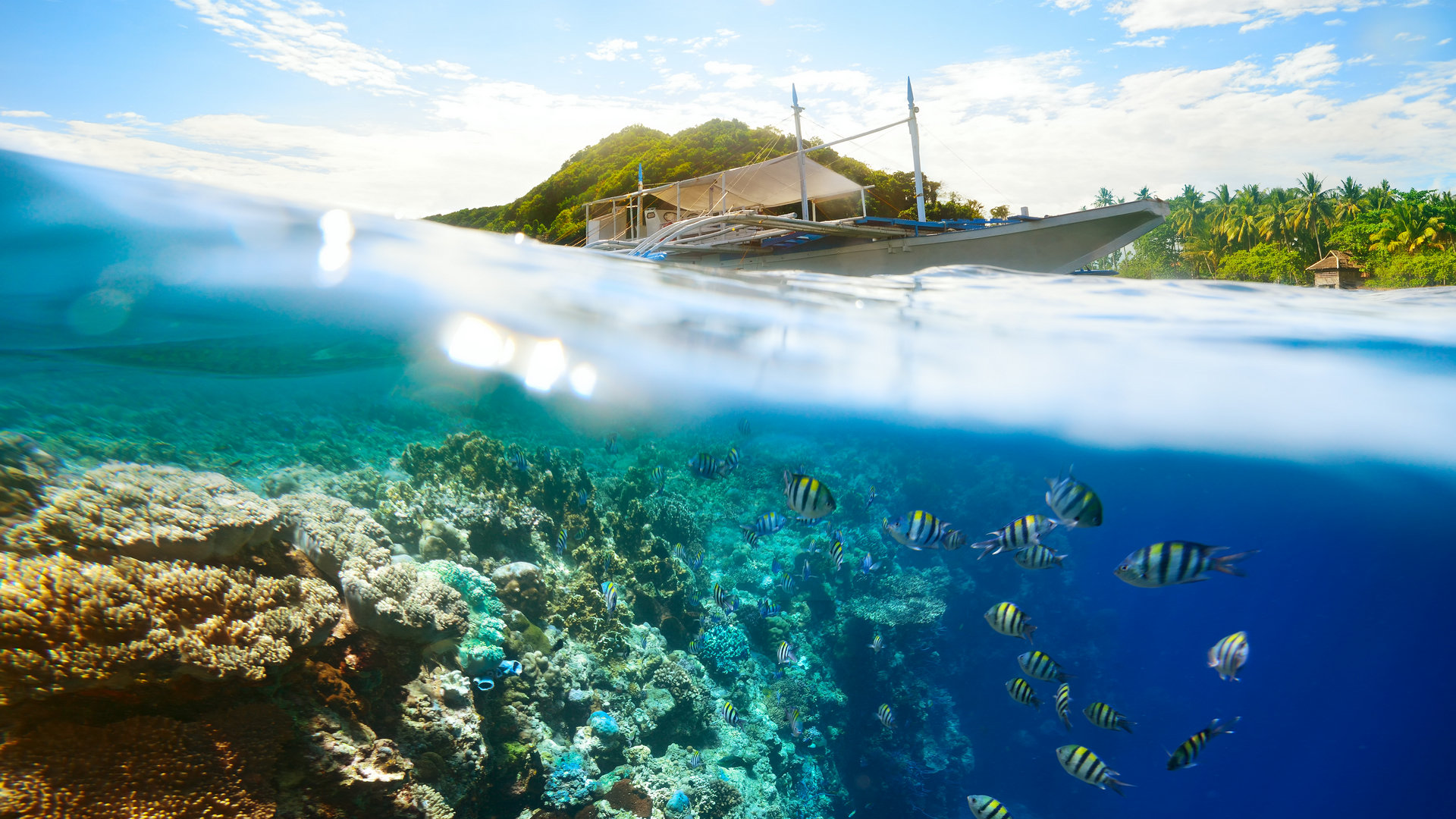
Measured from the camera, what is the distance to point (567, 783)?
23.3ft

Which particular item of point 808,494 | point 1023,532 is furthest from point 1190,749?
point 808,494

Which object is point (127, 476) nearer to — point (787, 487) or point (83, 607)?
point (83, 607)

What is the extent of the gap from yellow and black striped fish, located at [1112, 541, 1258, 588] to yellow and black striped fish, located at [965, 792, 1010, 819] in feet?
8.81

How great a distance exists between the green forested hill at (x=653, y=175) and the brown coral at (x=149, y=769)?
89.6ft

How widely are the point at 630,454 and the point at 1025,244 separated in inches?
479

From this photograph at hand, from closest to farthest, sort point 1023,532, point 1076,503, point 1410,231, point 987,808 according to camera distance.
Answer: point 1076,503 → point 1023,532 → point 987,808 → point 1410,231

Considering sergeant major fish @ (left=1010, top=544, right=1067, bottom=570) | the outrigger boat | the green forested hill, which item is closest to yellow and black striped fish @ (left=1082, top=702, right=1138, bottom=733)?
sergeant major fish @ (left=1010, top=544, right=1067, bottom=570)

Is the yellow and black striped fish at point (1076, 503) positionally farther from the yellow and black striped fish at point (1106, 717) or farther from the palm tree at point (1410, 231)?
the palm tree at point (1410, 231)

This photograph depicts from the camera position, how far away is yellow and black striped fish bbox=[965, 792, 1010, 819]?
5.67 m

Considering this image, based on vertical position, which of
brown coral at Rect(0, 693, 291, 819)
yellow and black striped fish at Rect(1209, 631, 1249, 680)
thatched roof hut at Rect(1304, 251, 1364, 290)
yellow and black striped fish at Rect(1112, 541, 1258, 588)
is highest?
thatched roof hut at Rect(1304, 251, 1364, 290)

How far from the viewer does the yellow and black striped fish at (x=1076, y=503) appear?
14.6 ft

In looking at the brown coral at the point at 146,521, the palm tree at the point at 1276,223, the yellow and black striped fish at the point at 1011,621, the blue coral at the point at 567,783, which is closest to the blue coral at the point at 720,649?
A: the blue coral at the point at 567,783

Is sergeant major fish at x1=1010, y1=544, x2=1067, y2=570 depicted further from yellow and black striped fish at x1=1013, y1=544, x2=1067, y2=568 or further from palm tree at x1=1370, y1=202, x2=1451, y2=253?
palm tree at x1=1370, y1=202, x2=1451, y2=253

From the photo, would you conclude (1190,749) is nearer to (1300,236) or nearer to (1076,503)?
(1076,503)
